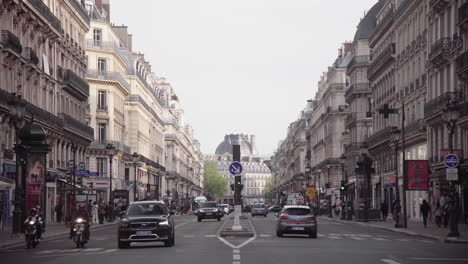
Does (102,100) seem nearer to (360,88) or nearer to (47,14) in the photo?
(360,88)

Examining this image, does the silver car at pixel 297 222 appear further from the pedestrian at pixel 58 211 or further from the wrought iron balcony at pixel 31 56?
the pedestrian at pixel 58 211

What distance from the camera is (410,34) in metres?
76.0

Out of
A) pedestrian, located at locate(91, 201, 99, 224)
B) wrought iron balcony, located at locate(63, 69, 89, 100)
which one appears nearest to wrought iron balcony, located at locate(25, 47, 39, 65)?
wrought iron balcony, located at locate(63, 69, 89, 100)

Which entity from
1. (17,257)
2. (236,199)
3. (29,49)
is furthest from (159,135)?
(17,257)

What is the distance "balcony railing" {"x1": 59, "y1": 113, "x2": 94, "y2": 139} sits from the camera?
249ft

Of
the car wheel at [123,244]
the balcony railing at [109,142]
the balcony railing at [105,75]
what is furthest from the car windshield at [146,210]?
the balcony railing at [105,75]

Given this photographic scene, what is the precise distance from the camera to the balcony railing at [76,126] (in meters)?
75.8

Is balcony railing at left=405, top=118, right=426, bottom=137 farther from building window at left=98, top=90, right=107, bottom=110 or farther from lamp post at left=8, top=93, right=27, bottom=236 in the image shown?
building window at left=98, top=90, right=107, bottom=110

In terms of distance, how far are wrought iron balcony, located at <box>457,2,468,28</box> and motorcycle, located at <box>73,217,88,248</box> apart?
27.1 metres

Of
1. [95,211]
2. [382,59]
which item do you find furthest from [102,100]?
[95,211]

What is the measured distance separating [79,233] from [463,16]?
28.5 meters

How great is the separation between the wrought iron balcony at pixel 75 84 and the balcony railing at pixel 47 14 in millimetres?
5388

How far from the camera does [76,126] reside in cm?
8012

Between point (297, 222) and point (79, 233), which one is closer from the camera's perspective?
point (79, 233)
